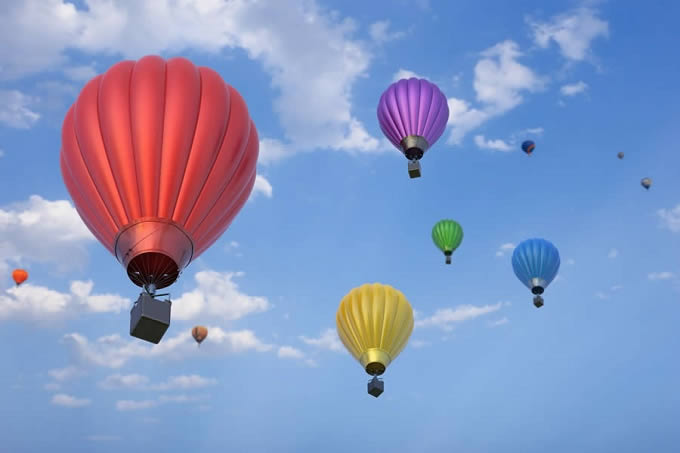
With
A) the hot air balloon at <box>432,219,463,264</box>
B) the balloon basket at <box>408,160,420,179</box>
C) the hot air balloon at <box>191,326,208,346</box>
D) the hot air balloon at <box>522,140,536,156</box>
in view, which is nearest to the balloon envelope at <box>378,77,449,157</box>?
the balloon basket at <box>408,160,420,179</box>

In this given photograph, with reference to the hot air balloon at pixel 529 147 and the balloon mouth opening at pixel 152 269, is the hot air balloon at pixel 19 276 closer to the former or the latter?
the balloon mouth opening at pixel 152 269

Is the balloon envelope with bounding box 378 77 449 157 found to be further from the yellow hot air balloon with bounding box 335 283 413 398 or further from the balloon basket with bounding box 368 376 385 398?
the balloon basket with bounding box 368 376 385 398

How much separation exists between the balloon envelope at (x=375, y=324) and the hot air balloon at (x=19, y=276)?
66.9ft

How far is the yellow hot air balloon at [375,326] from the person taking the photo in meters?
23.9

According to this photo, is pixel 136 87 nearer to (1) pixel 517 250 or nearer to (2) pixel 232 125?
(2) pixel 232 125

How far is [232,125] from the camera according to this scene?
629 inches

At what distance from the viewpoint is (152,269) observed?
14.6m

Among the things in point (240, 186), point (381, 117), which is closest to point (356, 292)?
point (381, 117)

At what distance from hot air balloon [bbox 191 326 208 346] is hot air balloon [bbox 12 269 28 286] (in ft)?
30.6

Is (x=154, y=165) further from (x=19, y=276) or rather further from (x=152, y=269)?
(x=19, y=276)

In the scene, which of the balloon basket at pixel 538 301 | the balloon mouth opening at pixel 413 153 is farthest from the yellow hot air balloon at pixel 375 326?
the balloon basket at pixel 538 301

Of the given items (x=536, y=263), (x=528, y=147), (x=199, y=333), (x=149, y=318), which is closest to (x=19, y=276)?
(x=199, y=333)

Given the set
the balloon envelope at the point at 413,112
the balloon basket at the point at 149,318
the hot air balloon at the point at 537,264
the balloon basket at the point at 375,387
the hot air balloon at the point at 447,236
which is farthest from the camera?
the hot air balloon at the point at 447,236

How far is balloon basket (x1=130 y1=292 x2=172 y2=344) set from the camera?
13.6 meters
